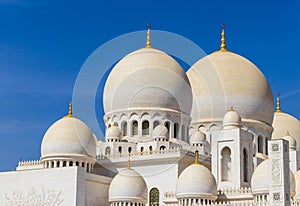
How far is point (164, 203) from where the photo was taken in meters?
36.4

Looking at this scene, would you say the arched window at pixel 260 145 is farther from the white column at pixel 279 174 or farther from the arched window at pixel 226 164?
the white column at pixel 279 174

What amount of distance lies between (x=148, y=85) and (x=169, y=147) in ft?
14.2

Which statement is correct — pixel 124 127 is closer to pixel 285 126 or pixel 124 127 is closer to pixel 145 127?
pixel 145 127

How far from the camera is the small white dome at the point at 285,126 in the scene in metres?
48.5

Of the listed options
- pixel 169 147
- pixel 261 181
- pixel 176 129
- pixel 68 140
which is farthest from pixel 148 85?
pixel 261 181

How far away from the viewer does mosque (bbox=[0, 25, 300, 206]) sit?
34938mm

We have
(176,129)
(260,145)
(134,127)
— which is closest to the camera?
(134,127)

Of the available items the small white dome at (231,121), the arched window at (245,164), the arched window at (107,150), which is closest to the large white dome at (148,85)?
the arched window at (107,150)

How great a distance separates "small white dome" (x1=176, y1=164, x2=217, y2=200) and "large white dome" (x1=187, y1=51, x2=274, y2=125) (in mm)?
9559

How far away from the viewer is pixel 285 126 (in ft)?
161

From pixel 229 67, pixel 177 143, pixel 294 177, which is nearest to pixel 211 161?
pixel 177 143

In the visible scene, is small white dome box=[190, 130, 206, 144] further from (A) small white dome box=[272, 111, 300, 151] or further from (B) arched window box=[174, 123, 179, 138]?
(A) small white dome box=[272, 111, 300, 151]

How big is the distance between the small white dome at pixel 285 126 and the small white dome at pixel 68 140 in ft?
49.9

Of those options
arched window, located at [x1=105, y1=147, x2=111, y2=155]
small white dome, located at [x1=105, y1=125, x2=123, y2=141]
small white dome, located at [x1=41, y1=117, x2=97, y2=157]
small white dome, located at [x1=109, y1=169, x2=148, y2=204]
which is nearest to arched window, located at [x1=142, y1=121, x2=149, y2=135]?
small white dome, located at [x1=105, y1=125, x2=123, y2=141]
